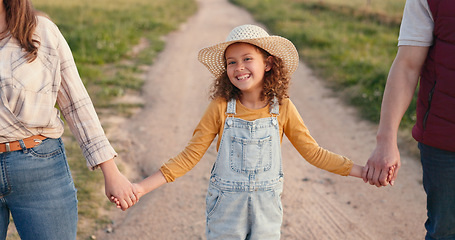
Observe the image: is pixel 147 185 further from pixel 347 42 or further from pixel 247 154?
pixel 347 42

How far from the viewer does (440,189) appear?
7.32 ft

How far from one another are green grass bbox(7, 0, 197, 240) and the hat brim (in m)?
1.89

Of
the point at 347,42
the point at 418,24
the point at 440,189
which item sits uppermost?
the point at 418,24

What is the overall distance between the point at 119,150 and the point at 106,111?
1421mm

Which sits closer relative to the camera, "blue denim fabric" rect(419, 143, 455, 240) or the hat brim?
"blue denim fabric" rect(419, 143, 455, 240)

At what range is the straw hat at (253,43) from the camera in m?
2.43

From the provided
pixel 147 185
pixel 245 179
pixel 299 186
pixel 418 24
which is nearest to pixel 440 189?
pixel 418 24

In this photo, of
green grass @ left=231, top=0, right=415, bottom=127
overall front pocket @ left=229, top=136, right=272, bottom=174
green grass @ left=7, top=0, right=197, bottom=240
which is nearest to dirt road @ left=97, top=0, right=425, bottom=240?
green grass @ left=7, top=0, right=197, bottom=240

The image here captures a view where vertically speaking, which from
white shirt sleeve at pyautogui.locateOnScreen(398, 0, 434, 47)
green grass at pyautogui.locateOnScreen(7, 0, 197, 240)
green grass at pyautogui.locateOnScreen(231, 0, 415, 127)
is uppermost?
white shirt sleeve at pyautogui.locateOnScreen(398, 0, 434, 47)

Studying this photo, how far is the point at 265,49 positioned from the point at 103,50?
7.94 meters

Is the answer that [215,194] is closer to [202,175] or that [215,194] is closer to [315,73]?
[202,175]

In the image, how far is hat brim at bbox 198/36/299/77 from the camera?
2.46 metres

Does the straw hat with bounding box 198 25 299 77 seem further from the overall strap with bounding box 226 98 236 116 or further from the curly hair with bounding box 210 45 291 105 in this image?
the overall strap with bounding box 226 98 236 116

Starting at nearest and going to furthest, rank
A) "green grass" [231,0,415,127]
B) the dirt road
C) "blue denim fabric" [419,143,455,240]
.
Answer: "blue denim fabric" [419,143,455,240] < the dirt road < "green grass" [231,0,415,127]
